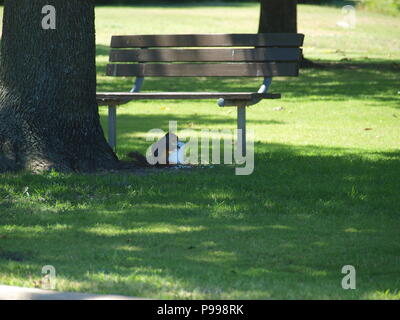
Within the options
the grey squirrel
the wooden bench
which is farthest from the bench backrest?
the grey squirrel

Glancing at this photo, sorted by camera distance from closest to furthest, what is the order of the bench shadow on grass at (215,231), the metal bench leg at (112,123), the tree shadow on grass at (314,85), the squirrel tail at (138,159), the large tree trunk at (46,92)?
1. the bench shadow on grass at (215,231)
2. the large tree trunk at (46,92)
3. the squirrel tail at (138,159)
4. the metal bench leg at (112,123)
5. the tree shadow on grass at (314,85)

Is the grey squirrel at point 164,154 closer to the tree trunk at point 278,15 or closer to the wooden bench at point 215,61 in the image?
the wooden bench at point 215,61

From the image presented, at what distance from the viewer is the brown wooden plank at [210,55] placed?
9.94 m

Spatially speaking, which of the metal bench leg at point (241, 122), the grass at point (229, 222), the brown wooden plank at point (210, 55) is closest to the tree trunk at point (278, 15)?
the grass at point (229, 222)

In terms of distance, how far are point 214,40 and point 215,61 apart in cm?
24

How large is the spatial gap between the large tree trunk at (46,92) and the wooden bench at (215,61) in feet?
2.96

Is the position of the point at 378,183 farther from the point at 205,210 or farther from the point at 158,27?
the point at 158,27

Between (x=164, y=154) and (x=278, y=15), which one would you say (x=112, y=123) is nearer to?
(x=164, y=154)

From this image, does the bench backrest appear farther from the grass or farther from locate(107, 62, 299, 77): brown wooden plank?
the grass

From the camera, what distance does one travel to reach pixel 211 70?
34.2 feet

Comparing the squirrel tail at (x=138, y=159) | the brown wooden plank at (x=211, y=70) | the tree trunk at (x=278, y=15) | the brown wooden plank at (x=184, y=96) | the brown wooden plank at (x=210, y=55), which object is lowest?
the squirrel tail at (x=138, y=159)

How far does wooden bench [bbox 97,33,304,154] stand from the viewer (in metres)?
9.34

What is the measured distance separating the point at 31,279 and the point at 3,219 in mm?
1803
